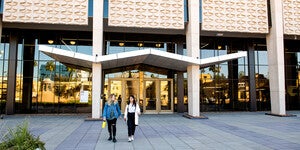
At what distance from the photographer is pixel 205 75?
71.4 ft

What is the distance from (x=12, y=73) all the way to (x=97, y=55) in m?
7.87

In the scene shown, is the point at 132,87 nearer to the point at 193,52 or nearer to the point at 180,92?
the point at 180,92

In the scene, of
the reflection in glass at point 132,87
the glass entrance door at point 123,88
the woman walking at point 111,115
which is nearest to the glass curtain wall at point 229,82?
the reflection in glass at point 132,87

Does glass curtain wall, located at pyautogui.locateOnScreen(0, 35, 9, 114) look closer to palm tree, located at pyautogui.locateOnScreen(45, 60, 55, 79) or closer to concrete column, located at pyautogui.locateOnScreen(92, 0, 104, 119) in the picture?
palm tree, located at pyautogui.locateOnScreen(45, 60, 55, 79)

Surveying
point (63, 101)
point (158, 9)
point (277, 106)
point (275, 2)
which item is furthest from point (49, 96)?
point (275, 2)

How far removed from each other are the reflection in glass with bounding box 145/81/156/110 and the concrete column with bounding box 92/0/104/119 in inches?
226

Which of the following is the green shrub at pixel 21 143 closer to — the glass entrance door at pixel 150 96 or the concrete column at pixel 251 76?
the glass entrance door at pixel 150 96

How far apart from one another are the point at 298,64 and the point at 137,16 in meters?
16.9

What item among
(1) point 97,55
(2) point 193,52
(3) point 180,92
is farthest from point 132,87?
(2) point 193,52

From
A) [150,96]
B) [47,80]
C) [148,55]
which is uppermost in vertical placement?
[148,55]

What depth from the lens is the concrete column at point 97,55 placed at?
1611 centimetres

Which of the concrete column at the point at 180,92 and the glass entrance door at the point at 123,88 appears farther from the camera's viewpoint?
the concrete column at the point at 180,92

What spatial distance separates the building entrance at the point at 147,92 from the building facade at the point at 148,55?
0.28 feet

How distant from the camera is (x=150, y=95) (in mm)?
21250
